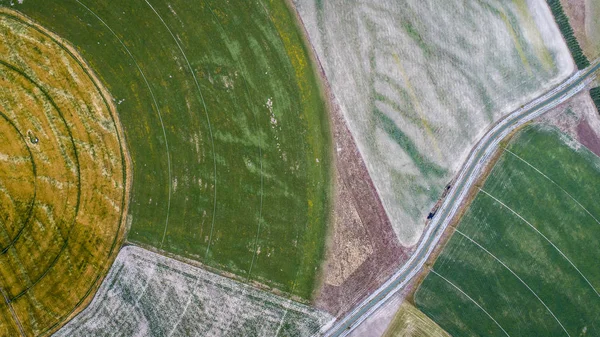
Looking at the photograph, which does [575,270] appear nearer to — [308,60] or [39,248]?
[308,60]

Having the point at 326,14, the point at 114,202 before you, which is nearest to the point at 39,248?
the point at 114,202

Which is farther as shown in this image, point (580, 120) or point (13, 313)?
point (580, 120)

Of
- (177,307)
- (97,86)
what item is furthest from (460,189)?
(97,86)

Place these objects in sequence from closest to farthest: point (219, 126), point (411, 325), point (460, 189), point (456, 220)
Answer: point (219, 126) → point (411, 325) → point (456, 220) → point (460, 189)

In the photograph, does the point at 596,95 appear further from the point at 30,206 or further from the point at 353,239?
the point at 30,206

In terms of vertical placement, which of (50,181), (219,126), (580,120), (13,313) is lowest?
(13,313)
